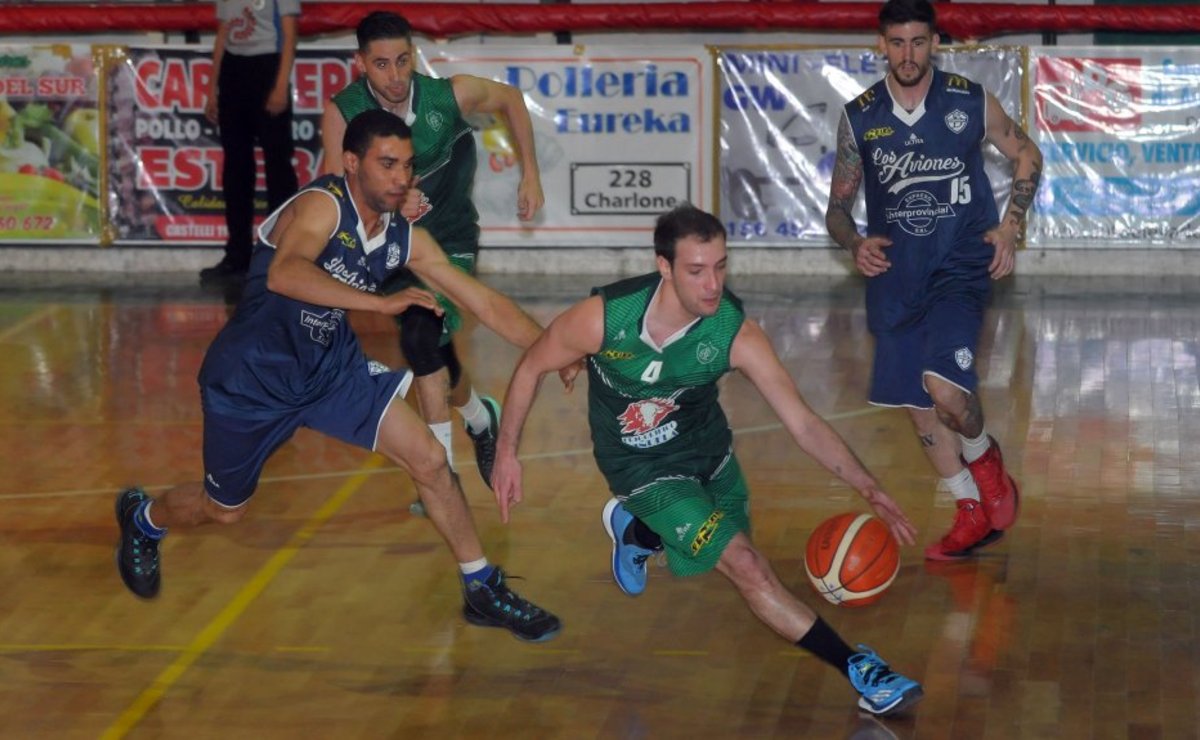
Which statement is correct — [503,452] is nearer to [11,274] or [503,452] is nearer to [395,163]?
[395,163]

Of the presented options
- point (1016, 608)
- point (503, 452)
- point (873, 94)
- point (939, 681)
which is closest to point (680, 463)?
point (503, 452)

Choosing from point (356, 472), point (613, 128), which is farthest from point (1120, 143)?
point (356, 472)

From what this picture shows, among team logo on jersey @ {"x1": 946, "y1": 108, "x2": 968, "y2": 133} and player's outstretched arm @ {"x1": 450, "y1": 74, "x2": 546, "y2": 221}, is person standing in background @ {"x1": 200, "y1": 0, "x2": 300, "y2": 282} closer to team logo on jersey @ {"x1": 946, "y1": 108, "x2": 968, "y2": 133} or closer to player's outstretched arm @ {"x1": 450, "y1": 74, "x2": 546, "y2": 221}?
player's outstretched arm @ {"x1": 450, "y1": 74, "x2": 546, "y2": 221}

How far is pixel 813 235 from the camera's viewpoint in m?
14.8

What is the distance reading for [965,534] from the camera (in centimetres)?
784

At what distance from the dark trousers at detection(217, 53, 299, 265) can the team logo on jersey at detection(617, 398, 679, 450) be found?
8179 millimetres

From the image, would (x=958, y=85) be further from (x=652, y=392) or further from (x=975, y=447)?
(x=652, y=392)

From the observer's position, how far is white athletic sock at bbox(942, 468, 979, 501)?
7859 millimetres

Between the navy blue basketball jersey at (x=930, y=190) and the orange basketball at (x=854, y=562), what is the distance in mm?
1238

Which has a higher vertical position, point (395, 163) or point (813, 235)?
point (395, 163)

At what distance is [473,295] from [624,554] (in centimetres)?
123

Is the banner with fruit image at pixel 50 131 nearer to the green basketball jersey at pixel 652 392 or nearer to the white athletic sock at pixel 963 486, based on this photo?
the white athletic sock at pixel 963 486

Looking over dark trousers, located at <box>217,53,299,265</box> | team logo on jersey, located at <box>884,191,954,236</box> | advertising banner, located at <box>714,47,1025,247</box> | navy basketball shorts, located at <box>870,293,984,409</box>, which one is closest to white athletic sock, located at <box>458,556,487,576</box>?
navy basketball shorts, located at <box>870,293,984,409</box>

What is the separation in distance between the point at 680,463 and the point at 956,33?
921 cm
